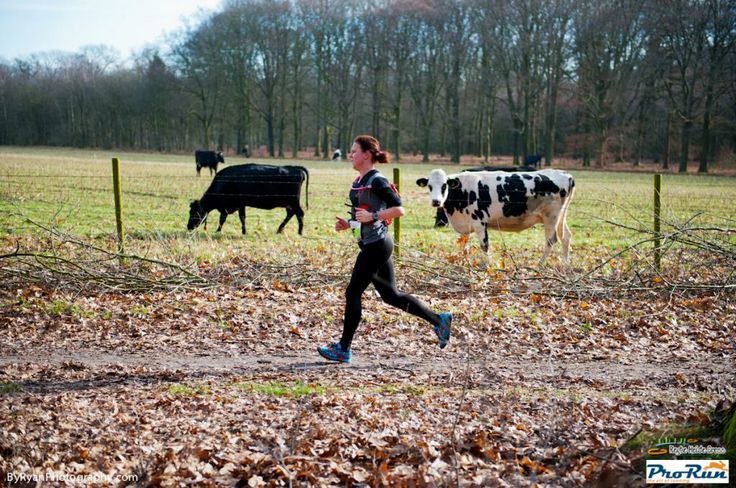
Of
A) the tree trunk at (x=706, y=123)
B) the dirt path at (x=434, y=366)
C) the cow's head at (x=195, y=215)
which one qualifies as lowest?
the dirt path at (x=434, y=366)

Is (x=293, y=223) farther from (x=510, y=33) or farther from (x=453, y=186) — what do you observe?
(x=510, y=33)

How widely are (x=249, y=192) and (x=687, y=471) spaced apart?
12823 millimetres

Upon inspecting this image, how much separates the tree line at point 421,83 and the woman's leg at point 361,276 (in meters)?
41.4

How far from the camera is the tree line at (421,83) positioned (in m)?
43.0

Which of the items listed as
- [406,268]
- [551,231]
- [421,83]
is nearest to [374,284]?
[406,268]

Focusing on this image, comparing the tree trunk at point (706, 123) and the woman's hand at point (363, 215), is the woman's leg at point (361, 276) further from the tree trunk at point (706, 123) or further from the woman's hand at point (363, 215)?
the tree trunk at point (706, 123)

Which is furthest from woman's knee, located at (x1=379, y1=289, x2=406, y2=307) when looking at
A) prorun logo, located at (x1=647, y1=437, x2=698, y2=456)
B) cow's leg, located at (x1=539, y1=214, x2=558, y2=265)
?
cow's leg, located at (x1=539, y1=214, x2=558, y2=265)

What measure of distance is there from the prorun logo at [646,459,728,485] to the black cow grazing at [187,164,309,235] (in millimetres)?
11711

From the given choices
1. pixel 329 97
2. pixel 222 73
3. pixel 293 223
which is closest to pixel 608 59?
pixel 329 97

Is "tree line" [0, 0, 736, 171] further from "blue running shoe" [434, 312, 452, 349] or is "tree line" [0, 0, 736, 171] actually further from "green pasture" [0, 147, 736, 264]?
"blue running shoe" [434, 312, 452, 349]

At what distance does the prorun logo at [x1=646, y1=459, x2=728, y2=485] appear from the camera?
10.6 feet

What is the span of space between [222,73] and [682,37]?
35.5 meters

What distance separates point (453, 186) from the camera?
37.0 ft

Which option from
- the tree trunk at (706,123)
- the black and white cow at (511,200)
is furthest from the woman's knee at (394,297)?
the tree trunk at (706,123)
